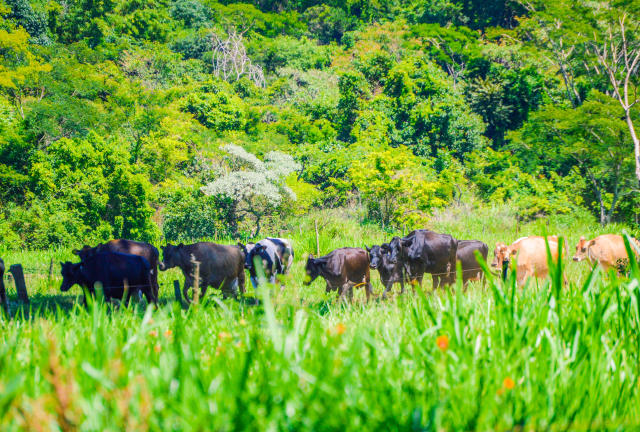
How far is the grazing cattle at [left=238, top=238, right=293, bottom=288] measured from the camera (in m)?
8.71

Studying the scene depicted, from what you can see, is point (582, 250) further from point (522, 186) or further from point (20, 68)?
point (20, 68)

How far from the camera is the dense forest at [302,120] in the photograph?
18766 mm

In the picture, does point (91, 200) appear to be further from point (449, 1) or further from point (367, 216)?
point (449, 1)

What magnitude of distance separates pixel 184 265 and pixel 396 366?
7.66 m

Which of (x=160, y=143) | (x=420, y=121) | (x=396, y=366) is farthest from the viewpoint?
(x=420, y=121)

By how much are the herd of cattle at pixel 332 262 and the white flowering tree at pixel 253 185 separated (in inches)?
381

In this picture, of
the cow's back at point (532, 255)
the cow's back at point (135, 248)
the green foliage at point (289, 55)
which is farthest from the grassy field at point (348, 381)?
the green foliage at point (289, 55)

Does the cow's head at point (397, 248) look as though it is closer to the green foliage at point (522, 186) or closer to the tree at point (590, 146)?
the tree at point (590, 146)

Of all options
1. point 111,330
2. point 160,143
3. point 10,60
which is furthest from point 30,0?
point 111,330

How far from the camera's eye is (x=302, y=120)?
29984 mm

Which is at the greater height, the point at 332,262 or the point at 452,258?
the point at 332,262

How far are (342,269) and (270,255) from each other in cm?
167

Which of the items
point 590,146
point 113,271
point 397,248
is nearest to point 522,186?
point 590,146

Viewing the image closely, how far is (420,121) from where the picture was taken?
27969mm
